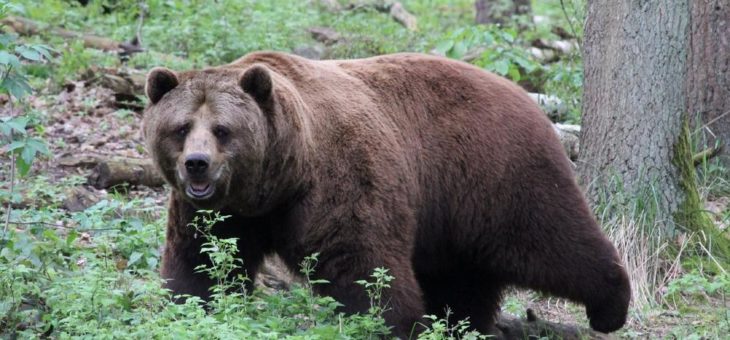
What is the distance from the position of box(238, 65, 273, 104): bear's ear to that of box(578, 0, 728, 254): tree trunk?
346 centimetres

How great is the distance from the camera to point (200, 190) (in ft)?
19.5

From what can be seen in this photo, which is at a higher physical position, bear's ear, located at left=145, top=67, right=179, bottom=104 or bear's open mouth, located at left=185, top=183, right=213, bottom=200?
bear's ear, located at left=145, top=67, right=179, bottom=104

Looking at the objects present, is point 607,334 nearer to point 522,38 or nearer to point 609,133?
point 609,133

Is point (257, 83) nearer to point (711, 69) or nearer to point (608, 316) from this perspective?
point (608, 316)

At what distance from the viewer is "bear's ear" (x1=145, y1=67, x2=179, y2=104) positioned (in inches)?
238

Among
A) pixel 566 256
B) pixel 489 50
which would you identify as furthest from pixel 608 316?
pixel 489 50

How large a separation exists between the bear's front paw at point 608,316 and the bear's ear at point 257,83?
2.77 metres

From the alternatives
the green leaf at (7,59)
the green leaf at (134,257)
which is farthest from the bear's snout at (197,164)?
the green leaf at (134,257)

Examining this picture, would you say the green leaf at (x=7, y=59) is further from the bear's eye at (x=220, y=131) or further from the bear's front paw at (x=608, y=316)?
the bear's front paw at (x=608, y=316)

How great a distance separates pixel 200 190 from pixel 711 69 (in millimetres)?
6106

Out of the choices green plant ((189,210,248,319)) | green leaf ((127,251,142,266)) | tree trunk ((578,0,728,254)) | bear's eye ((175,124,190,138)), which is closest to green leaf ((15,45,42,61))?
bear's eye ((175,124,190,138))

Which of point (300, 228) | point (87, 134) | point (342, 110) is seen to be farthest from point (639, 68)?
point (87, 134)

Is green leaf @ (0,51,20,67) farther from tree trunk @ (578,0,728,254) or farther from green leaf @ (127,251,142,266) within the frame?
tree trunk @ (578,0,728,254)

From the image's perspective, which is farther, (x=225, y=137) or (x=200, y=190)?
(x=225, y=137)
